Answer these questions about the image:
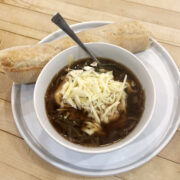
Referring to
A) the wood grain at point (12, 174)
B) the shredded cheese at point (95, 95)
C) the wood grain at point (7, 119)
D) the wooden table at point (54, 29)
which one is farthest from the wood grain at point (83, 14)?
the wood grain at point (12, 174)

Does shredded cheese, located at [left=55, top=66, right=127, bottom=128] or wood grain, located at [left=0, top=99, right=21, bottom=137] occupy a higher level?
shredded cheese, located at [left=55, top=66, right=127, bottom=128]

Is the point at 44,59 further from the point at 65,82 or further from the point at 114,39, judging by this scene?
the point at 114,39

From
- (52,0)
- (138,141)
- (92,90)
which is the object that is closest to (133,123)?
(138,141)

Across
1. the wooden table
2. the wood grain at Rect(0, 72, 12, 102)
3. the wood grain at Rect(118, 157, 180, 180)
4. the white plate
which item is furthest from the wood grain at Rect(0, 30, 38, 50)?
the wood grain at Rect(118, 157, 180, 180)

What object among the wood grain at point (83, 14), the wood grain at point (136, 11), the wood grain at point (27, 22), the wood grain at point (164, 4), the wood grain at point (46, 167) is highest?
the wood grain at point (164, 4)

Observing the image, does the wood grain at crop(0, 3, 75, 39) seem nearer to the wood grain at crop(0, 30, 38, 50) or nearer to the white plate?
the wood grain at crop(0, 30, 38, 50)

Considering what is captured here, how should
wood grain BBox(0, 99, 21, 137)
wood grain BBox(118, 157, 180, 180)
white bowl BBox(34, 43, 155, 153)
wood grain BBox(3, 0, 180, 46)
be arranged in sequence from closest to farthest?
white bowl BBox(34, 43, 155, 153) → wood grain BBox(118, 157, 180, 180) → wood grain BBox(0, 99, 21, 137) → wood grain BBox(3, 0, 180, 46)

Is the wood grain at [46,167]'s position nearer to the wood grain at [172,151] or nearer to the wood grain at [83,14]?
the wood grain at [172,151]
